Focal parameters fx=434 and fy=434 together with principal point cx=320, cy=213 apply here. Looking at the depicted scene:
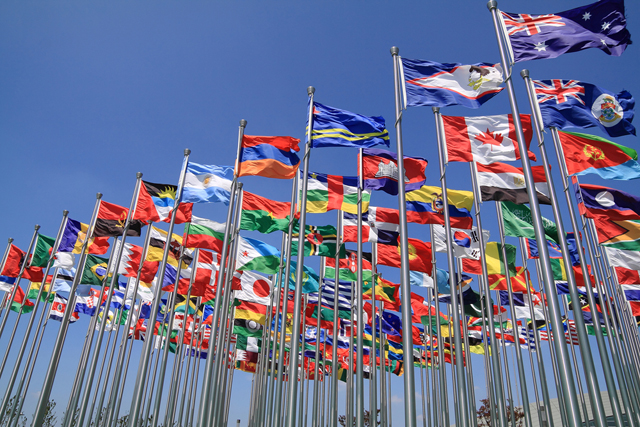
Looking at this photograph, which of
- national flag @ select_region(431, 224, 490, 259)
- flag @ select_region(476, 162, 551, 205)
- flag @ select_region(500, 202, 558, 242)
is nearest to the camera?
flag @ select_region(476, 162, 551, 205)

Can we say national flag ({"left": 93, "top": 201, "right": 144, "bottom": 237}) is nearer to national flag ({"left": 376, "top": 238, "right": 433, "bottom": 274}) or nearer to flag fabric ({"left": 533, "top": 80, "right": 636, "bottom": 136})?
national flag ({"left": 376, "top": 238, "right": 433, "bottom": 274})

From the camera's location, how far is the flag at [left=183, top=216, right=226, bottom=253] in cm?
1966

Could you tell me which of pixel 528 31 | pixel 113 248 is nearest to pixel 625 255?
pixel 528 31

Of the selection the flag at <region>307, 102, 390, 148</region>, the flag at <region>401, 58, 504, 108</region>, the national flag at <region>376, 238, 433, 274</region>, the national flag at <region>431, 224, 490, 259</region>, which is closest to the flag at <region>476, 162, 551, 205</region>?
the flag at <region>401, 58, 504, 108</region>

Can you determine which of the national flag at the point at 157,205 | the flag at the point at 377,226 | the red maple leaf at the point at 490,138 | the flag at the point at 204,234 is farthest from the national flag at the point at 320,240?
the red maple leaf at the point at 490,138

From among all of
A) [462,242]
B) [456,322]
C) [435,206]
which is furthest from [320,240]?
[456,322]

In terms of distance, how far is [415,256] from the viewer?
64.9 ft

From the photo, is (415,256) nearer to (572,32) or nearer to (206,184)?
(206,184)

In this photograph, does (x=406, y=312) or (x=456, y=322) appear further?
(x=456, y=322)

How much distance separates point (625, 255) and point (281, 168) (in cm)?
1578

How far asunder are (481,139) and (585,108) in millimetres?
2760

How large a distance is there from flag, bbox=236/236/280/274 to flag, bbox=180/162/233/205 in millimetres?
2199

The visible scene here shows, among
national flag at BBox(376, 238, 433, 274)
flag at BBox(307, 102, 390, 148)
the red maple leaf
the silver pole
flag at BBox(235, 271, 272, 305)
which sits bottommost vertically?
the silver pole

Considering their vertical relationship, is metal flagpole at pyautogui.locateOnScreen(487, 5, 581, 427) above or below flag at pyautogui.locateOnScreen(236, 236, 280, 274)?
below
